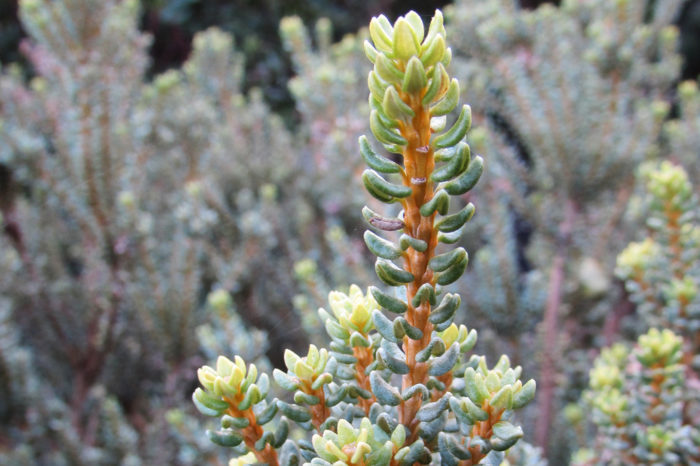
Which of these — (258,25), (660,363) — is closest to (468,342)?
(660,363)

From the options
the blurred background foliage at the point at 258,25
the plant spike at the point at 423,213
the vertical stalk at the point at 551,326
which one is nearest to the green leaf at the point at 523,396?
the plant spike at the point at 423,213

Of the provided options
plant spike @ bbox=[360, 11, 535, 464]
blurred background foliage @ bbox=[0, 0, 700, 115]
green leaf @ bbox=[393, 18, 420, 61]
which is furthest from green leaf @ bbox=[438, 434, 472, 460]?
blurred background foliage @ bbox=[0, 0, 700, 115]

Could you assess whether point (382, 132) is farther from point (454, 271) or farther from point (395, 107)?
point (454, 271)

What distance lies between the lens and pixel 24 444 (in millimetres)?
1511

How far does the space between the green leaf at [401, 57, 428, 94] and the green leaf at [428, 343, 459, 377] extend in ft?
0.68

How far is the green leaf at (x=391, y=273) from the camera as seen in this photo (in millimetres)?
454

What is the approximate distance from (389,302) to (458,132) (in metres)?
0.15

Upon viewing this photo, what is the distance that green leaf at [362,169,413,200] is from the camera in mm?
444

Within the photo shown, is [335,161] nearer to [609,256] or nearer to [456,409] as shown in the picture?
[609,256]

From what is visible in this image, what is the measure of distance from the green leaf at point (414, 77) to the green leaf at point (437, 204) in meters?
0.08

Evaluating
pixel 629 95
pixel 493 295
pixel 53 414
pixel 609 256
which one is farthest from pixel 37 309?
pixel 629 95

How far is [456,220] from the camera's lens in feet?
1.48

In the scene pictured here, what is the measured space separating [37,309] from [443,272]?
5.13 feet

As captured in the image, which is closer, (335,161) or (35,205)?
(335,161)
